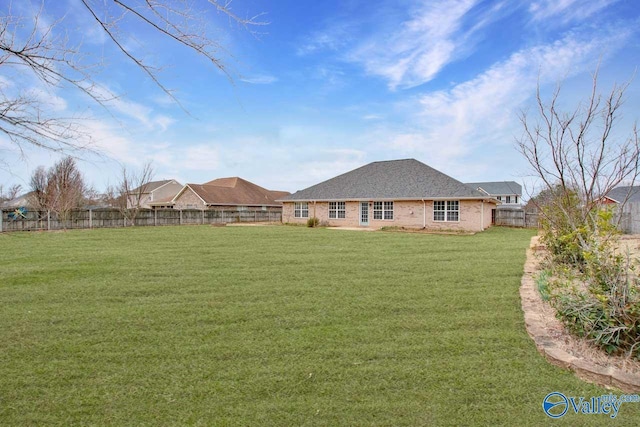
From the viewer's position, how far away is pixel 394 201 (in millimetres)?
22484

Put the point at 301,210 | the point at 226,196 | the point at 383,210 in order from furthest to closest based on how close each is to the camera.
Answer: the point at 226,196
the point at 301,210
the point at 383,210

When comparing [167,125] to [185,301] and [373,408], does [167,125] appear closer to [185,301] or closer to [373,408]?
[185,301]

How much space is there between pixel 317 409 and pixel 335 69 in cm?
818

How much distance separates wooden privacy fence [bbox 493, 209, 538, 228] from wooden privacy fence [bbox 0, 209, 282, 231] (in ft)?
64.1

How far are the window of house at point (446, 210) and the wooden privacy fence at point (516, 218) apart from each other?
6065 millimetres

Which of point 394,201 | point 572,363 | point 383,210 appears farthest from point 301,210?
point 572,363

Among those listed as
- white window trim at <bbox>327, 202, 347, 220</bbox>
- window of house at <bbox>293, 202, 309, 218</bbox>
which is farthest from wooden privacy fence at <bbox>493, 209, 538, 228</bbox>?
→ window of house at <bbox>293, 202, 309, 218</bbox>

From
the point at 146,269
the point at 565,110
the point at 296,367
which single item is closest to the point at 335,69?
the point at 565,110

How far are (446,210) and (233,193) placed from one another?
23.3m

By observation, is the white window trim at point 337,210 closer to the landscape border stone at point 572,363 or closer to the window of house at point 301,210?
the window of house at point 301,210

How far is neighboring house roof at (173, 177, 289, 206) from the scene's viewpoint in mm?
33562

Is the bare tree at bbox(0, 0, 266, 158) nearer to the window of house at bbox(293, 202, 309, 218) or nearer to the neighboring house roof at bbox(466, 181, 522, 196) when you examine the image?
the window of house at bbox(293, 202, 309, 218)

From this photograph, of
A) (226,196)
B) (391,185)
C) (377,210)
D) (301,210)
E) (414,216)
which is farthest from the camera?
(226,196)

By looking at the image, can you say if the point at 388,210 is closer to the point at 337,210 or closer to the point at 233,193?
the point at 337,210
